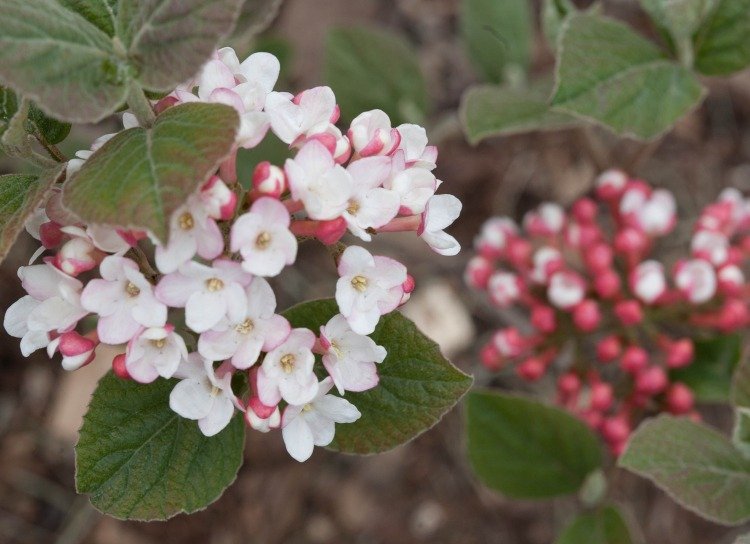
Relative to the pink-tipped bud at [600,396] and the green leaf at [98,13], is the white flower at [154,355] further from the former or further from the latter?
the pink-tipped bud at [600,396]

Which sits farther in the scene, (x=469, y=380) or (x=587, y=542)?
(x=587, y=542)

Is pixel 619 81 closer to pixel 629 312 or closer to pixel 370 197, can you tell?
pixel 629 312

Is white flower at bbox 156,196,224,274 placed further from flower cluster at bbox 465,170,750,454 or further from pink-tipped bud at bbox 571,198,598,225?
pink-tipped bud at bbox 571,198,598,225

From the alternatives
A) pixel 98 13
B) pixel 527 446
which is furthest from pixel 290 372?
pixel 527 446

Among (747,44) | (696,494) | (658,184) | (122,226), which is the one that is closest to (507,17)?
(747,44)

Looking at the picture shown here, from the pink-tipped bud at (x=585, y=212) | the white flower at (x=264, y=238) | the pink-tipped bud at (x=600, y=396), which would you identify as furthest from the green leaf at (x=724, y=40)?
the white flower at (x=264, y=238)

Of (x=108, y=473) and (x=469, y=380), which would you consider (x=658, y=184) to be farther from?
(x=108, y=473)

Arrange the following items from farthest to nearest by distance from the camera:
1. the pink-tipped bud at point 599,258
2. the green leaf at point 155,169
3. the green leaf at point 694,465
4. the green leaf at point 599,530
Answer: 1. the pink-tipped bud at point 599,258
2. the green leaf at point 599,530
3. the green leaf at point 694,465
4. the green leaf at point 155,169
